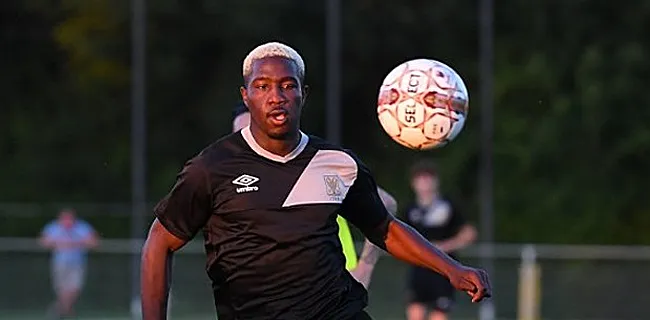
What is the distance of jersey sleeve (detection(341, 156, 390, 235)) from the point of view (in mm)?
4953

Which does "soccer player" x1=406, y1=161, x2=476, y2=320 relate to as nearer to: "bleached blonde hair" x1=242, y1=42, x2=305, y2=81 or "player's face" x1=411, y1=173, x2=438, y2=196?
"player's face" x1=411, y1=173, x2=438, y2=196

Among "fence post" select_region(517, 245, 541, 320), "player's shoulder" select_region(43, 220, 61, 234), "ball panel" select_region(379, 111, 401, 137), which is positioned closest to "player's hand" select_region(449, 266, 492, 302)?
"ball panel" select_region(379, 111, 401, 137)

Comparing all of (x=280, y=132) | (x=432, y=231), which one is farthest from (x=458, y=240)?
(x=280, y=132)

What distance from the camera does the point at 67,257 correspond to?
16.6 meters

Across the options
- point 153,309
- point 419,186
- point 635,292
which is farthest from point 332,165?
point 635,292

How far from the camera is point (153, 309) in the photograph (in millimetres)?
4656

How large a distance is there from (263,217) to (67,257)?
12.2 m

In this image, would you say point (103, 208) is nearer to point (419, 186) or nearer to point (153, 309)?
point (419, 186)

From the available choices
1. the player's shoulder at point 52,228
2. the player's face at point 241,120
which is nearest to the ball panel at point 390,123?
the player's face at point 241,120

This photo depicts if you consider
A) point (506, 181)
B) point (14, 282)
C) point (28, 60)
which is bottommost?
point (14, 282)

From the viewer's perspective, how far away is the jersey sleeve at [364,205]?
4953mm

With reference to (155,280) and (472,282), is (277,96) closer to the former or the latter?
(155,280)

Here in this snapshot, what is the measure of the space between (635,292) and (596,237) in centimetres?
129

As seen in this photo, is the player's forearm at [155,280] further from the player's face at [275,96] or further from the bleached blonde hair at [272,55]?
the bleached blonde hair at [272,55]
